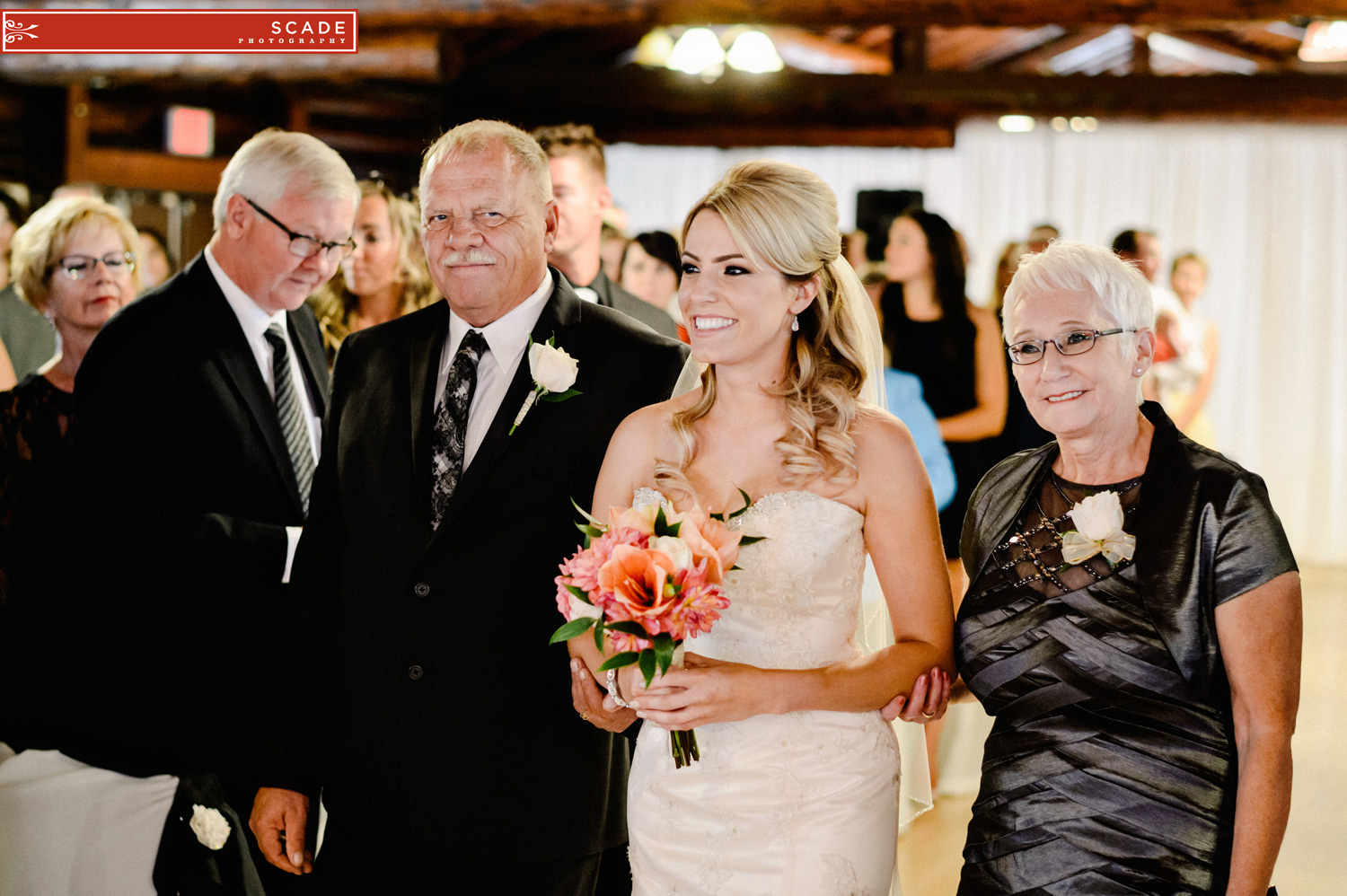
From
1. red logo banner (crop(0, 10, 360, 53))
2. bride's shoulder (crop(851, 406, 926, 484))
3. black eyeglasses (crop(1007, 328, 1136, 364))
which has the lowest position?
bride's shoulder (crop(851, 406, 926, 484))

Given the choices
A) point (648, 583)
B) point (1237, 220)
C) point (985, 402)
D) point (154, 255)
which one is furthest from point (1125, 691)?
point (1237, 220)

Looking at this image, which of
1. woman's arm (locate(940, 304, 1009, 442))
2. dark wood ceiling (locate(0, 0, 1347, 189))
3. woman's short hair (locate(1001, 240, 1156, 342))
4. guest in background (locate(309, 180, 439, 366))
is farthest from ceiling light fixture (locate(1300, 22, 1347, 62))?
woman's short hair (locate(1001, 240, 1156, 342))

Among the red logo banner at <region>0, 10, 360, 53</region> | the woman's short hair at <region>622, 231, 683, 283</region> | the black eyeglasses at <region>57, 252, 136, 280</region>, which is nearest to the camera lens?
the black eyeglasses at <region>57, 252, 136, 280</region>

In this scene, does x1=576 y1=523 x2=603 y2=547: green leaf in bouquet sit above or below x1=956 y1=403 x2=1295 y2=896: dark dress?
above

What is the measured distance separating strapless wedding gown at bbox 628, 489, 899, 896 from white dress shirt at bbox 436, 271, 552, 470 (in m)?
0.43

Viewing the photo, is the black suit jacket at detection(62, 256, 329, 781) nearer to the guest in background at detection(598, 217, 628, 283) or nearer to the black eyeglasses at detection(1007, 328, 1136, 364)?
the black eyeglasses at detection(1007, 328, 1136, 364)

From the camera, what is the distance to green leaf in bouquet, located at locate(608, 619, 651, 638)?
1.87 m

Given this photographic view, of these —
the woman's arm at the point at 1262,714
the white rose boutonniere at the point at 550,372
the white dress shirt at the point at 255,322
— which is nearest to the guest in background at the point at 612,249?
the white dress shirt at the point at 255,322

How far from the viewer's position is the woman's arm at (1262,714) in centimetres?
183

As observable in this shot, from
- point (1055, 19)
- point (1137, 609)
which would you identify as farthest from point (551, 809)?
point (1055, 19)

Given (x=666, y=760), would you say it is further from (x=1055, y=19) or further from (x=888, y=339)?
(x=1055, y=19)

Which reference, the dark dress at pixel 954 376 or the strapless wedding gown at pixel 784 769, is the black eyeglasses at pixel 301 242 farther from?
the dark dress at pixel 954 376

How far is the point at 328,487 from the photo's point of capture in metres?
2.50

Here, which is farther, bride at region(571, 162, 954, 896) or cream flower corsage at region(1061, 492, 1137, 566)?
bride at region(571, 162, 954, 896)
